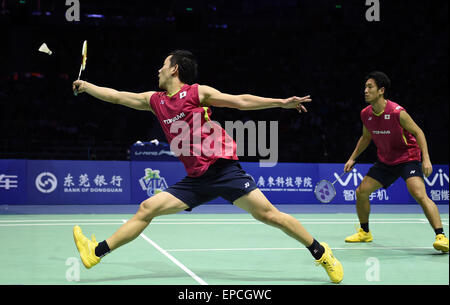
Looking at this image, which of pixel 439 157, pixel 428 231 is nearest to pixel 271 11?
pixel 439 157

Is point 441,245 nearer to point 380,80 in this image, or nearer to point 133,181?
point 380,80

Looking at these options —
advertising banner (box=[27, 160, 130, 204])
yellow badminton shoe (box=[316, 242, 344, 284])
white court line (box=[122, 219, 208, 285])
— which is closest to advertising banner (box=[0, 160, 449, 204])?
advertising banner (box=[27, 160, 130, 204])

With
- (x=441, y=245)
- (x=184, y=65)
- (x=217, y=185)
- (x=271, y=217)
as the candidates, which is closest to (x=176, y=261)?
(x=217, y=185)

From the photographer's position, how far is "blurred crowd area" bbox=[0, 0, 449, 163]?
16.4 metres

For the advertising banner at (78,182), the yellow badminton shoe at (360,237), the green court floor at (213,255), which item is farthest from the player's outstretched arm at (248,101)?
the advertising banner at (78,182)

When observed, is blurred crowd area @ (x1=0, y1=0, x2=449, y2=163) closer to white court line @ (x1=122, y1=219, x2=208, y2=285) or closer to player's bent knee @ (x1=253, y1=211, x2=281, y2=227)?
white court line @ (x1=122, y1=219, x2=208, y2=285)

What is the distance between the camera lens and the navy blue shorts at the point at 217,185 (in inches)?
161

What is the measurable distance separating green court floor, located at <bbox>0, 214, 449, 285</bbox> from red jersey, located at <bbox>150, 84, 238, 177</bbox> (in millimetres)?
920

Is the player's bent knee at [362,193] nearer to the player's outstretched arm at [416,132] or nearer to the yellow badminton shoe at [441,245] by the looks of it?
Answer: the player's outstretched arm at [416,132]

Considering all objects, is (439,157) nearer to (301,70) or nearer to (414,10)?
(301,70)

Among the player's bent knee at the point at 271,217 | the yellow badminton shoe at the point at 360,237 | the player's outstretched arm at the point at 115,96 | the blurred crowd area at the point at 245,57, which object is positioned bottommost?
the yellow badminton shoe at the point at 360,237

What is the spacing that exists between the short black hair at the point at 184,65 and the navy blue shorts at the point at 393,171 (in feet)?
9.57

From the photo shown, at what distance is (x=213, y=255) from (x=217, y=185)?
4.94ft

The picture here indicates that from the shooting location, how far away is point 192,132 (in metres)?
4.10
